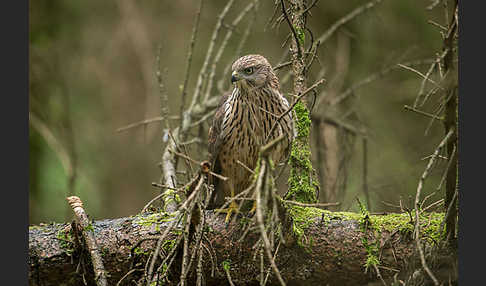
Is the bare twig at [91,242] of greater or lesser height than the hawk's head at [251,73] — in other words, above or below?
below

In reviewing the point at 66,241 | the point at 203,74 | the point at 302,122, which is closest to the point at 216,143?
the point at 302,122

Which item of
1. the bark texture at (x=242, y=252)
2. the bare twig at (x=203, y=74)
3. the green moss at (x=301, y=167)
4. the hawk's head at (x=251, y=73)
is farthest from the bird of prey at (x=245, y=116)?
the bare twig at (x=203, y=74)

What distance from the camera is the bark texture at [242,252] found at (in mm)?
3914

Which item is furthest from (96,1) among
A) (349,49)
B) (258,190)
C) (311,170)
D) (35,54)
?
(258,190)

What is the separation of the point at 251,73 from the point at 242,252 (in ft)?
4.80

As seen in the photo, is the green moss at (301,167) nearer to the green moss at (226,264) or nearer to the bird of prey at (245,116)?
the bird of prey at (245,116)

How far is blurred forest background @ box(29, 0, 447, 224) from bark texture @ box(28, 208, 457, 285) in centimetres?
281

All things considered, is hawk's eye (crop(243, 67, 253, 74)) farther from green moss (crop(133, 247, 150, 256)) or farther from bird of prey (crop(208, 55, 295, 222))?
green moss (crop(133, 247, 150, 256))

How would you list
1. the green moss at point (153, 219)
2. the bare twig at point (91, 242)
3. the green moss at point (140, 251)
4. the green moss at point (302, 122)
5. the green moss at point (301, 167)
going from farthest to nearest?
the green moss at point (302, 122), the green moss at point (301, 167), the green moss at point (153, 219), the green moss at point (140, 251), the bare twig at point (91, 242)

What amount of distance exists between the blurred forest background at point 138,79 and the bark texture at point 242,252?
281 cm

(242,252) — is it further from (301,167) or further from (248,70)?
(248,70)

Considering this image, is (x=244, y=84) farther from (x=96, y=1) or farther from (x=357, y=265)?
(x=96, y=1)

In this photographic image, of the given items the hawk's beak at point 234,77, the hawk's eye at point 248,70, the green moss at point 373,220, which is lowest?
the green moss at point 373,220

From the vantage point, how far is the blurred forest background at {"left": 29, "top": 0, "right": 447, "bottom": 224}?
7.53m
